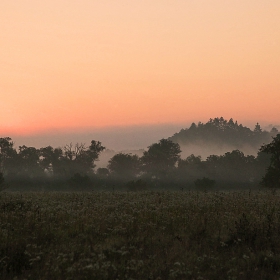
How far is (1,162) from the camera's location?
312 ft

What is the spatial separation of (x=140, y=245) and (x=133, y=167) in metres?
96.2

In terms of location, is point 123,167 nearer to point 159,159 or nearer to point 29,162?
point 159,159

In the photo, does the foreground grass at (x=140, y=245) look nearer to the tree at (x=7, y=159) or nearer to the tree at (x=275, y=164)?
the tree at (x=275, y=164)

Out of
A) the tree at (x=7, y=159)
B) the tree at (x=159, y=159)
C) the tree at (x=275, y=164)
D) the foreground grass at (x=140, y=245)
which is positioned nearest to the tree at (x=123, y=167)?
the tree at (x=159, y=159)

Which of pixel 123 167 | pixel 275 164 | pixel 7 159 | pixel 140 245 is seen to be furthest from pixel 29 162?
pixel 140 245

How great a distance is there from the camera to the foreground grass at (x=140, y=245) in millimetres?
9039

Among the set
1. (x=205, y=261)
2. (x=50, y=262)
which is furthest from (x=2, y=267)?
(x=205, y=261)

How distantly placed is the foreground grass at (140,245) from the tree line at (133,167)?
6178 cm

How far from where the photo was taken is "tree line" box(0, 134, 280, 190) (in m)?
86.7

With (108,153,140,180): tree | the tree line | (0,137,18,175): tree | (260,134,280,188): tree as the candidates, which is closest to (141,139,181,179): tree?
the tree line

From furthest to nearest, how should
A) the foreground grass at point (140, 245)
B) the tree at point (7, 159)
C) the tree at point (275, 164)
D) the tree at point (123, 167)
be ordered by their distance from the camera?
the tree at point (123, 167), the tree at point (7, 159), the tree at point (275, 164), the foreground grass at point (140, 245)

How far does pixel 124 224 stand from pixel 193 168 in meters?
87.9

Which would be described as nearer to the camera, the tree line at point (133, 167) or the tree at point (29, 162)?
the tree line at point (133, 167)

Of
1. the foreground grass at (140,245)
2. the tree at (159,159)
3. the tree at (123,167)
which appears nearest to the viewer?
the foreground grass at (140,245)
